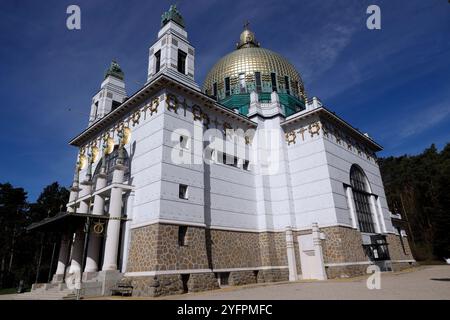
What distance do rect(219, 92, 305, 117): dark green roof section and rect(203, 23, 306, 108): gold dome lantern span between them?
0.33 meters

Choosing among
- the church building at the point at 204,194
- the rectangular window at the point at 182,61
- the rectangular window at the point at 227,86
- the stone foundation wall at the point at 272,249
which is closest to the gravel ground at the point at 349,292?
the church building at the point at 204,194

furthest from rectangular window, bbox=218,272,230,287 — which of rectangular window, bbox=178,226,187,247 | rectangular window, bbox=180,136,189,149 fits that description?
rectangular window, bbox=180,136,189,149

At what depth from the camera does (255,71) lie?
30.9m

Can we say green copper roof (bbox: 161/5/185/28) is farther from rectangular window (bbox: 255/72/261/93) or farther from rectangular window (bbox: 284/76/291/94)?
rectangular window (bbox: 284/76/291/94)

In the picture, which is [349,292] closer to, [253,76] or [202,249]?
[202,249]

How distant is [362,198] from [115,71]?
24.6 metres

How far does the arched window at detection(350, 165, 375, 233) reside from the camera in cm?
2441

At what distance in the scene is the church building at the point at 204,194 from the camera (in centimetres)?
1640

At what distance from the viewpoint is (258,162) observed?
961 inches

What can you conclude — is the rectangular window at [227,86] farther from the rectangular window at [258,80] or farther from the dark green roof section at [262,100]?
the rectangular window at [258,80]

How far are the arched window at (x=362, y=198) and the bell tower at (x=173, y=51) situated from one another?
1554 centimetres

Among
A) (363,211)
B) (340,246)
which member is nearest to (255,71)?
(363,211)
